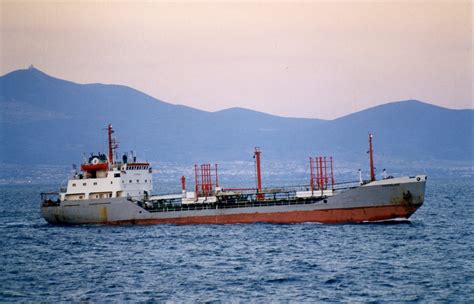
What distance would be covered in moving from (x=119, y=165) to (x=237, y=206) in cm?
1152

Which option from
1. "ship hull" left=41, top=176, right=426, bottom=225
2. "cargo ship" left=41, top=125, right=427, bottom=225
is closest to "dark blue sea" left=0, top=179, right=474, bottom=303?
"ship hull" left=41, top=176, right=426, bottom=225

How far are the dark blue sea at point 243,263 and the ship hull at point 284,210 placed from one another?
1.11 meters

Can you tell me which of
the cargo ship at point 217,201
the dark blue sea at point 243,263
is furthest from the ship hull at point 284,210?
the dark blue sea at point 243,263

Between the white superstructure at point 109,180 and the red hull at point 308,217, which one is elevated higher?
the white superstructure at point 109,180

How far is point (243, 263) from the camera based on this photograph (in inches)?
1678

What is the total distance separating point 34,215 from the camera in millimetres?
85500

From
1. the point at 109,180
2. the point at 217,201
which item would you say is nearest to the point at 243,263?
the point at 217,201

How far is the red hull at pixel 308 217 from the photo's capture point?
187 feet

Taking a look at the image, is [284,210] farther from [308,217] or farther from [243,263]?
[243,263]

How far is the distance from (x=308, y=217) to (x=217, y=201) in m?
7.75

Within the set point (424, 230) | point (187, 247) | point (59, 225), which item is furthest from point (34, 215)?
point (424, 230)

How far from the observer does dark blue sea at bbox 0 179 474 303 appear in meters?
34.8

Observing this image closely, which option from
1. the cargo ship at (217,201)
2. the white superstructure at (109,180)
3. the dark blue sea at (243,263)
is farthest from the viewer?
the white superstructure at (109,180)

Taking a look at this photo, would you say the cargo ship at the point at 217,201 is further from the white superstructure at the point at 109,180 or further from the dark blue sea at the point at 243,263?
the dark blue sea at the point at 243,263
